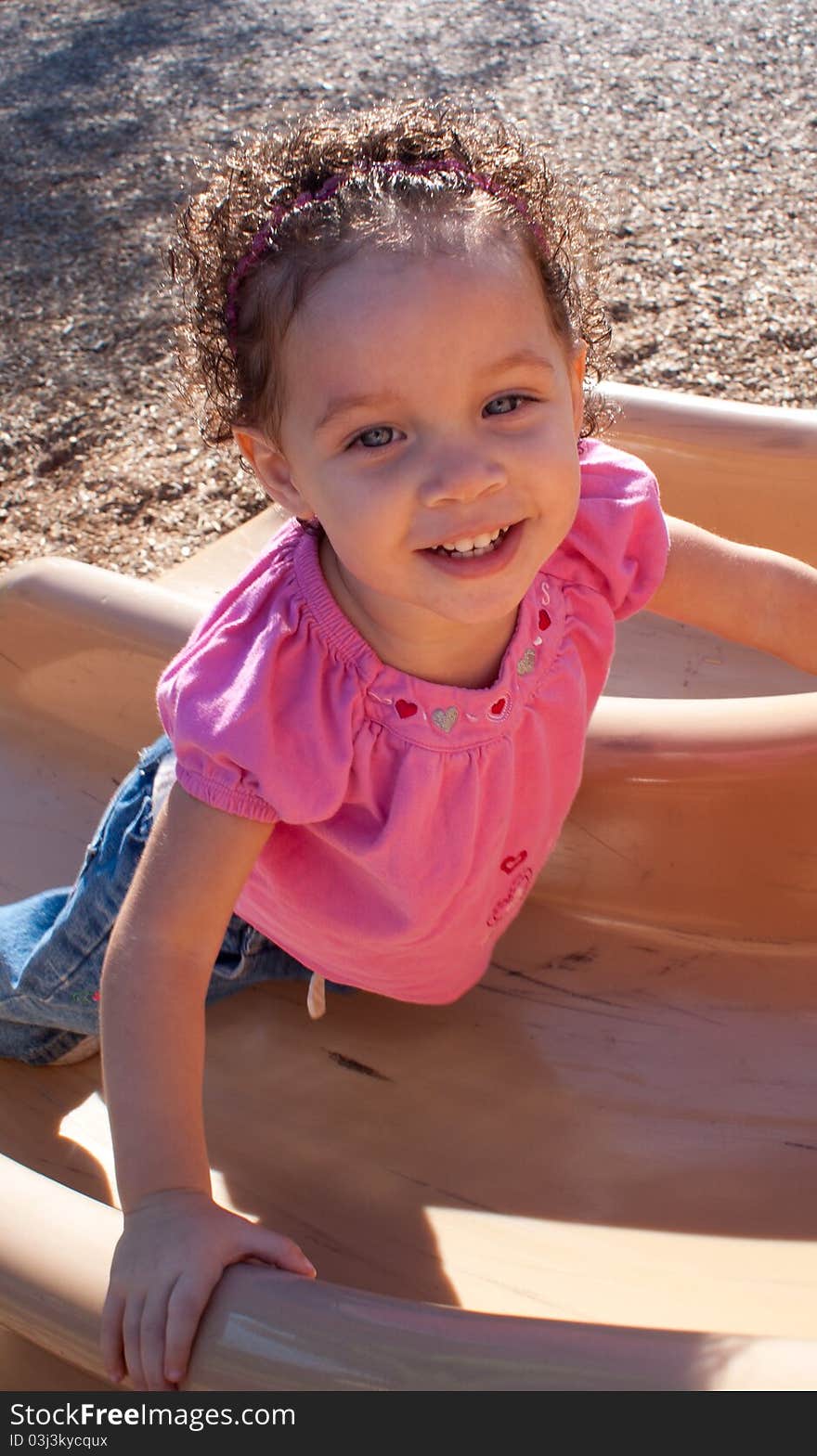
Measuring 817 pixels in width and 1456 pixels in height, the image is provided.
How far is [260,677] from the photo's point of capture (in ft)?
2.94

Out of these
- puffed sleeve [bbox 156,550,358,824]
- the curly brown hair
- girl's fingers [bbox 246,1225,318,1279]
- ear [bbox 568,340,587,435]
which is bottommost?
girl's fingers [bbox 246,1225,318,1279]

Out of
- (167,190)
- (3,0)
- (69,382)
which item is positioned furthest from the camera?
(3,0)

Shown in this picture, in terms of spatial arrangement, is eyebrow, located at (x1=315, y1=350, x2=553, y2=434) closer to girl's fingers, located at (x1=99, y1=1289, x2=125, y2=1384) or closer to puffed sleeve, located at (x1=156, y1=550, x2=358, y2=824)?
puffed sleeve, located at (x1=156, y1=550, x2=358, y2=824)

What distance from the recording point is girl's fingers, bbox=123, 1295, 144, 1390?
2.45 ft

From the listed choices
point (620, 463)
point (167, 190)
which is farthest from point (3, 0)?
point (620, 463)

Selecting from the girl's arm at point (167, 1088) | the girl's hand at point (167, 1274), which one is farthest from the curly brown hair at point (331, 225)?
the girl's hand at point (167, 1274)

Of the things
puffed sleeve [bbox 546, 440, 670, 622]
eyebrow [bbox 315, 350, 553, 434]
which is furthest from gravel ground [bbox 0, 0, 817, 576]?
eyebrow [bbox 315, 350, 553, 434]

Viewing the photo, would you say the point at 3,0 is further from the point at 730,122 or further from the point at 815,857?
the point at 815,857

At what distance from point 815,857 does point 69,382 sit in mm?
1818

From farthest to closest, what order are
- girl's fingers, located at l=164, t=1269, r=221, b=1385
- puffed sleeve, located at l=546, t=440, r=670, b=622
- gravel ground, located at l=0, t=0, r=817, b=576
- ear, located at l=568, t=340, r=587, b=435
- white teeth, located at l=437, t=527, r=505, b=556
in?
gravel ground, located at l=0, t=0, r=817, b=576, puffed sleeve, located at l=546, t=440, r=670, b=622, ear, located at l=568, t=340, r=587, b=435, white teeth, located at l=437, t=527, r=505, b=556, girl's fingers, located at l=164, t=1269, r=221, b=1385

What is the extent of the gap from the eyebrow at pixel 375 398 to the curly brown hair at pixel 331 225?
2.4 inches

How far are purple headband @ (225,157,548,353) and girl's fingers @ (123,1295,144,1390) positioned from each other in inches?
22.1

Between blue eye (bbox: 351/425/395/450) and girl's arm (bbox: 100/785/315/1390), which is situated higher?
blue eye (bbox: 351/425/395/450)

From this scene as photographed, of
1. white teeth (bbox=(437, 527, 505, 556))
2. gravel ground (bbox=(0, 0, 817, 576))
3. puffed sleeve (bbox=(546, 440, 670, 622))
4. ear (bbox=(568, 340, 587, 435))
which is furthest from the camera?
gravel ground (bbox=(0, 0, 817, 576))
